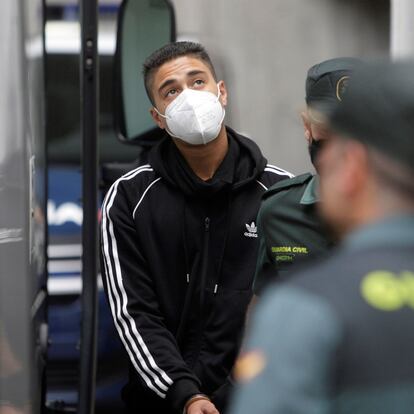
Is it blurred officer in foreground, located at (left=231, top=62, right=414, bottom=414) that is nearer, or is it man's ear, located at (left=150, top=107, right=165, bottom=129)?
blurred officer in foreground, located at (left=231, top=62, right=414, bottom=414)

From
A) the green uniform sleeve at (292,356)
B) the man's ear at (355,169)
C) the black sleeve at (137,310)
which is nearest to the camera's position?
the green uniform sleeve at (292,356)

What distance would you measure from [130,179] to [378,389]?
2113mm

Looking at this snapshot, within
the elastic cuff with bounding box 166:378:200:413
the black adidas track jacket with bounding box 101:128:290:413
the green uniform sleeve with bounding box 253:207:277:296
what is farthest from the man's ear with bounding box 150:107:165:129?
the elastic cuff with bounding box 166:378:200:413

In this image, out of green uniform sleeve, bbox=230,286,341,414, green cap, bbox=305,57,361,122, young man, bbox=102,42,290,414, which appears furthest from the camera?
young man, bbox=102,42,290,414

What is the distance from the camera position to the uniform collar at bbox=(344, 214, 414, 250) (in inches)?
63.3

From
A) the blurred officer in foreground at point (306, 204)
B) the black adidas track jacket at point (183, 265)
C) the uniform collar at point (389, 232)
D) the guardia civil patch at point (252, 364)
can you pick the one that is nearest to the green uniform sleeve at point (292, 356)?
the guardia civil patch at point (252, 364)

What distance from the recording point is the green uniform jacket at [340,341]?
4.98 feet

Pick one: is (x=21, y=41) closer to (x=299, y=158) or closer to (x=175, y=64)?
(x=175, y=64)

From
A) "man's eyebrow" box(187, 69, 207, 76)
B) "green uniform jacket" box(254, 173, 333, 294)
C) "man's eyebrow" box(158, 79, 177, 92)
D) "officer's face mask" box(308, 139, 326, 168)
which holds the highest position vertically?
"man's eyebrow" box(187, 69, 207, 76)

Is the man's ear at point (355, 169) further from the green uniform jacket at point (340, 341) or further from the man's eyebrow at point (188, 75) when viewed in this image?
the man's eyebrow at point (188, 75)

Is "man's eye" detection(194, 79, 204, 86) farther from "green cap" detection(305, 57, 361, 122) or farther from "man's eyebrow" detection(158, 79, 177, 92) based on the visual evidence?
"green cap" detection(305, 57, 361, 122)

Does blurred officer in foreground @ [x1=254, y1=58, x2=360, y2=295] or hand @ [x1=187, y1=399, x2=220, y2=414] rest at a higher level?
blurred officer in foreground @ [x1=254, y1=58, x2=360, y2=295]

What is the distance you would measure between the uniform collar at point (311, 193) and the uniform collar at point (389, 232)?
4.78ft

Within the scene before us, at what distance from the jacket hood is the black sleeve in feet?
0.47
